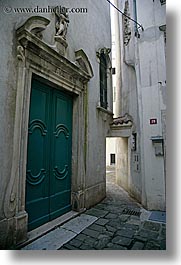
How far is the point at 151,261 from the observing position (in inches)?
63.1

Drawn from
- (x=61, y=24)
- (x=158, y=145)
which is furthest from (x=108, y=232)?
(x=61, y=24)

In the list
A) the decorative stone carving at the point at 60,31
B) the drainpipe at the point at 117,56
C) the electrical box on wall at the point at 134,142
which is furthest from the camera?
the drainpipe at the point at 117,56

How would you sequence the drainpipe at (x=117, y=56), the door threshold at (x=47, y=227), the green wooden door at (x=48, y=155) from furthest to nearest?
the drainpipe at (x=117, y=56) < the green wooden door at (x=48, y=155) < the door threshold at (x=47, y=227)

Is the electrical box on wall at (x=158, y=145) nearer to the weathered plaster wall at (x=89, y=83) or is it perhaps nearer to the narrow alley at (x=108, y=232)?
the narrow alley at (x=108, y=232)

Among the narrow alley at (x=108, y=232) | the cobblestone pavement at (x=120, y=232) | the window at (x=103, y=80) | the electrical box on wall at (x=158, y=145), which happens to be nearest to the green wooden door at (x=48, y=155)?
the narrow alley at (x=108, y=232)

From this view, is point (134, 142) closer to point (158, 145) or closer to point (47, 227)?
point (158, 145)

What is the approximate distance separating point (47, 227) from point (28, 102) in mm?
1594

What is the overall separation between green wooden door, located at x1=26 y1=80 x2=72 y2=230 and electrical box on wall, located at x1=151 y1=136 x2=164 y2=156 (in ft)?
4.68

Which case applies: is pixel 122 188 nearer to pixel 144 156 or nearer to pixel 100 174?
pixel 100 174

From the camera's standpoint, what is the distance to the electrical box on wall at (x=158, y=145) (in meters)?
2.89

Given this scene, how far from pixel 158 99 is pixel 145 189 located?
5.14 feet

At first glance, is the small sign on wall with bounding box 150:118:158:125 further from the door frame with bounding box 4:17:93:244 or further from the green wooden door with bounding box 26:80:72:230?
the green wooden door with bounding box 26:80:72:230

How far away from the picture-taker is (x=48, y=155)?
247cm

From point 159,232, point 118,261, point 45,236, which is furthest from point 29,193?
point 159,232
